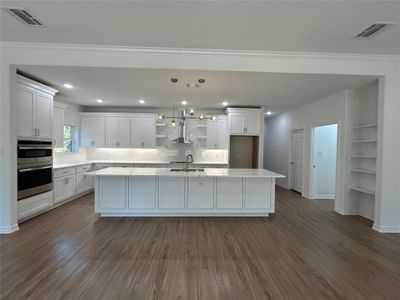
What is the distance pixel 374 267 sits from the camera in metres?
2.67

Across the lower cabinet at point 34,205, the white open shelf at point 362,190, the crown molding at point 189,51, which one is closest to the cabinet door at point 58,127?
the lower cabinet at point 34,205

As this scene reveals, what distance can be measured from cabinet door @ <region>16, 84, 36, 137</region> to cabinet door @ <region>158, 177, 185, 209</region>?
2.62 m

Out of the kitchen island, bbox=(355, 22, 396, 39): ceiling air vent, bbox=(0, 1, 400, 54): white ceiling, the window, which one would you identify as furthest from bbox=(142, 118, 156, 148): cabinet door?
bbox=(355, 22, 396, 39): ceiling air vent

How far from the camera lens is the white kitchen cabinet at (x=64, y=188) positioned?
16.3 feet

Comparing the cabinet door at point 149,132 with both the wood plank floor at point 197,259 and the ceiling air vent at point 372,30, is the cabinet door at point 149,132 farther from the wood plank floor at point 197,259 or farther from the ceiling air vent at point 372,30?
the ceiling air vent at point 372,30

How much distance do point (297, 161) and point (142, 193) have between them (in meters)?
5.04

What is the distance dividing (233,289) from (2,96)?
171 inches

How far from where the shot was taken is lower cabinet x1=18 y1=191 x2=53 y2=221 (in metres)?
3.91

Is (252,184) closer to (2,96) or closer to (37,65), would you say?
(37,65)

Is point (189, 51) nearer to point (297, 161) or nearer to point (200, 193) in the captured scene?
point (200, 193)

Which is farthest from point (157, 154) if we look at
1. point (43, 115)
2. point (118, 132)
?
point (43, 115)

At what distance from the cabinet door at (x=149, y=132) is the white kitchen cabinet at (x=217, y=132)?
71.8 inches

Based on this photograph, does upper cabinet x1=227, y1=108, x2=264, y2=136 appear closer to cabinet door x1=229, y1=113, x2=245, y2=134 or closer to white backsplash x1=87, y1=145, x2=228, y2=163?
cabinet door x1=229, y1=113, x2=245, y2=134

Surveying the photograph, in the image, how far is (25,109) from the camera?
3.99 metres
